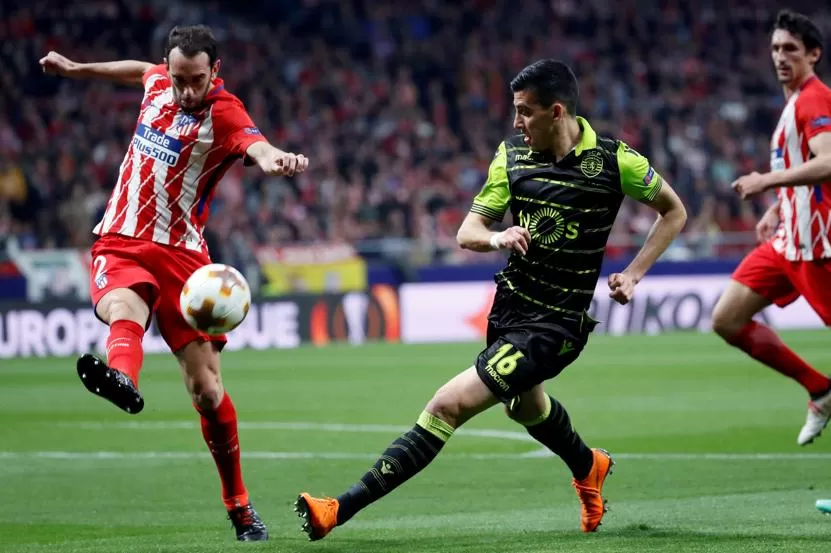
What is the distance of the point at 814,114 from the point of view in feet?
26.5

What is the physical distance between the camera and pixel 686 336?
22672 mm

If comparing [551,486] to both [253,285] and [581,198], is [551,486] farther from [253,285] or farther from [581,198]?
[253,285]

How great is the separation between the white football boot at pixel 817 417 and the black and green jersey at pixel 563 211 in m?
3.22

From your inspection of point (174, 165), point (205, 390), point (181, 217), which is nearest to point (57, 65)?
point (174, 165)

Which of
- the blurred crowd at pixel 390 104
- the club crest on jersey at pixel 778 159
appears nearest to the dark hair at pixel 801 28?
the club crest on jersey at pixel 778 159

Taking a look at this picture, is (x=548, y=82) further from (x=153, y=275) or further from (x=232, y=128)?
(x=153, y=275)

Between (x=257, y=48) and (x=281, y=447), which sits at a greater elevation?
(x=257, y=48)

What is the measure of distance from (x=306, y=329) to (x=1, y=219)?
5.52 meters

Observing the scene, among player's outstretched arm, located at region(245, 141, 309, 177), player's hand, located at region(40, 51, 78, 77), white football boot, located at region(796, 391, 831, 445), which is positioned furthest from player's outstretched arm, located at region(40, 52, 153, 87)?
white football boot, located at region(796, 391, 831, 445)

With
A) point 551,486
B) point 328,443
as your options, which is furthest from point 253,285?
point 551,486

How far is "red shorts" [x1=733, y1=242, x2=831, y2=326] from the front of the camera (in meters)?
8.59

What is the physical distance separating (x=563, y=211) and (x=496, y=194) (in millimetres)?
317

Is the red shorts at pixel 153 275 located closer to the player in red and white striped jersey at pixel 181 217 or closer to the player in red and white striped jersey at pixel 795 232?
the player in red and white striped jersey at pixel 181 217

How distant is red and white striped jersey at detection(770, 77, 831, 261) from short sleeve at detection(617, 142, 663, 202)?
7.00 feet
